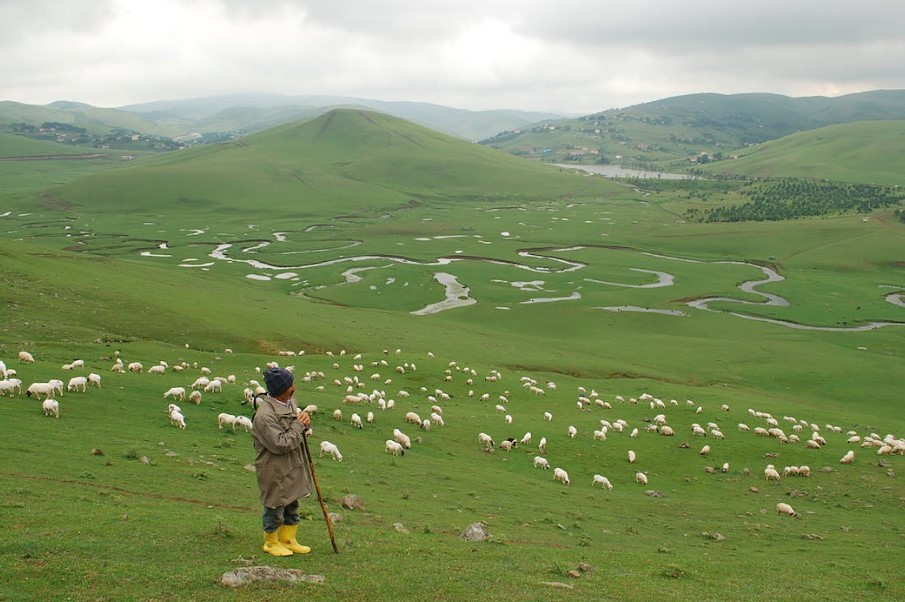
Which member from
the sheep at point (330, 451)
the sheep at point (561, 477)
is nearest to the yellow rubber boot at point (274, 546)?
the sheep at point (330, 451)

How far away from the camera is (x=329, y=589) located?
1330 cm

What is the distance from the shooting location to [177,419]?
2877cm

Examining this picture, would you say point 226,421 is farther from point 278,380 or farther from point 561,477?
point 278,380

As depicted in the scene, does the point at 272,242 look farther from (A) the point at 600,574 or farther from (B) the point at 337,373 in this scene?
(A) the point at 600,574

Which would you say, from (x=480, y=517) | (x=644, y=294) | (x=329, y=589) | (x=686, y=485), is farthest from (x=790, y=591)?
(x=644, y=294)

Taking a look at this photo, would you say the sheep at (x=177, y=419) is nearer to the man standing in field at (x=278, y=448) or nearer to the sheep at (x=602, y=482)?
the man standing in field at (x=278, y=448)

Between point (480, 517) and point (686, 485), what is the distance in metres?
14.5

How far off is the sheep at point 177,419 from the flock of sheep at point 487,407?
46mm

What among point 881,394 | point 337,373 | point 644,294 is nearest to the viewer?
point 337,373

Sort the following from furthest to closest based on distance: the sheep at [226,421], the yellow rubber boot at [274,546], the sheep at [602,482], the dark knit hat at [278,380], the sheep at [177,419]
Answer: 1. the sheep at [602,482]
2. the sheep at [226,421]
3. the sheep at [177,419]
4. the yellow rubber boot at [274,546]
5. the dark knit hat at [278,380]

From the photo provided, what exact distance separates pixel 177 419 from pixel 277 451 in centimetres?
1683

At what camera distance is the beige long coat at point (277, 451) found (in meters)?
14.0

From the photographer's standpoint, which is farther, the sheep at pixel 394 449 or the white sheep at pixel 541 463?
the white sheep at pixel 541 463

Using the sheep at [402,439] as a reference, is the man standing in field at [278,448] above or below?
above
